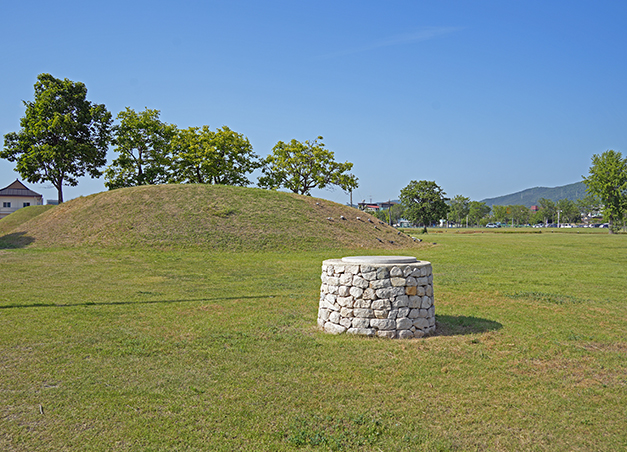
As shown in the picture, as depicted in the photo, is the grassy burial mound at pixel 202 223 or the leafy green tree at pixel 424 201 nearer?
the grassy burial mound at pixel 202 223

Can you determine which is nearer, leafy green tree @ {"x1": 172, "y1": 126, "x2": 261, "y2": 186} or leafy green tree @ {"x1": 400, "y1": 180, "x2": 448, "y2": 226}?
leafy green tree @ {"x1": 172, "y1": 126, "x2": 261, "y2": 186}

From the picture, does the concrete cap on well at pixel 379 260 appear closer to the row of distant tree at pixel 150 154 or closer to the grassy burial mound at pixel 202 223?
the grassy burial mound at pixel 202 223

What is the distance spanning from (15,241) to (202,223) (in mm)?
11502

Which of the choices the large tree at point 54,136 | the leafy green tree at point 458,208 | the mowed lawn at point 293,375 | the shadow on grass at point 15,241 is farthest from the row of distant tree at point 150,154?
the leafy green tree at point 458,208

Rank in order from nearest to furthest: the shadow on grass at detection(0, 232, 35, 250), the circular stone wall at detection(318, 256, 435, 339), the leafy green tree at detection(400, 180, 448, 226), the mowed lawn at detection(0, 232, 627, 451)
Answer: the mowed lawn at detection(0, 232, 627, 451)
the circular stone wall at detection(318, 256, 435, 339)
the shadow on grass at detection(0, 232, 35, 250)
the leafy green tree at detection(400, 180, 448, 226)

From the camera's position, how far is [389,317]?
771 centimetres

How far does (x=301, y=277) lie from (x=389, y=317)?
8.82 m

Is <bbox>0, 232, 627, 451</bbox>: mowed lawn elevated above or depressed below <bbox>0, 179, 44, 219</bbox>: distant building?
below

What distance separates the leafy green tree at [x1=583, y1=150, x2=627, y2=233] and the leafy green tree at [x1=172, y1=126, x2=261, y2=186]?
A: 56.2 m

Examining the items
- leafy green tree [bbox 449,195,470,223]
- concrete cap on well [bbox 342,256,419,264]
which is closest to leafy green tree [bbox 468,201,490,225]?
leafy green tree [bbox 449,195,470,223]

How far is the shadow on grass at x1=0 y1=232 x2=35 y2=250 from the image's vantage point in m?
24.5

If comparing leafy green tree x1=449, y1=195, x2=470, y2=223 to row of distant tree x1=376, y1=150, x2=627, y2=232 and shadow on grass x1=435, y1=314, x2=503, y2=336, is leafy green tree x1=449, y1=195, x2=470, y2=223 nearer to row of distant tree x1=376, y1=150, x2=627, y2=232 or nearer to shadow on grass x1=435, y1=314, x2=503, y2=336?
row of distant tree x1=376, y1=150, x2=627, y2=232

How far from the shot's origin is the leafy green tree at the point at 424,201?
234 feet

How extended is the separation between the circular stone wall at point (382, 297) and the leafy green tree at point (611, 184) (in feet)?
230
